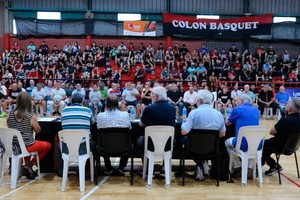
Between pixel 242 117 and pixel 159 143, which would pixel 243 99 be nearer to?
pixel 242 117

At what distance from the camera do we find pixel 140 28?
1941 cm

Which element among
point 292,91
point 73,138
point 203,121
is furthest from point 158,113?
point 292,91

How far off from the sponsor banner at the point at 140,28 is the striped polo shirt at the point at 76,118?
15.0 metres

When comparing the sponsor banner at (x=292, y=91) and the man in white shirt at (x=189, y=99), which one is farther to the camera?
the sponsor banner at (x=292, y=91)

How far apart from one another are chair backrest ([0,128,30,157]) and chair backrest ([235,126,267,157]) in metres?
2.78

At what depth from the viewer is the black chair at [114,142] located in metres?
4.70

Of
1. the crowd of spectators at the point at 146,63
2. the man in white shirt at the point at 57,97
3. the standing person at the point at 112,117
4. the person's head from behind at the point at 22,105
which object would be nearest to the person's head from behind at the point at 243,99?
the standing person at the point at 112,117

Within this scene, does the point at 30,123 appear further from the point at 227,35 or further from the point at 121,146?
the point at 227,35

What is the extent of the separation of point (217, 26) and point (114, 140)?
15.2 metres

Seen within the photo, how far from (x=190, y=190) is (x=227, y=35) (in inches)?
604

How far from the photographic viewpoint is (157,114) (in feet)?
15.8

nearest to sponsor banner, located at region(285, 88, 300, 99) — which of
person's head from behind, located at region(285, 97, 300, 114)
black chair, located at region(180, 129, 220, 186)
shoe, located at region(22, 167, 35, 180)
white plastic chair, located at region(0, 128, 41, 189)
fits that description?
person's head from behind, located at region(285, 97, 300, 114)

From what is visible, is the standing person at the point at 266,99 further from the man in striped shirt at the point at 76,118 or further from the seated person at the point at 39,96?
the man in striped shirt at the point at 76,118

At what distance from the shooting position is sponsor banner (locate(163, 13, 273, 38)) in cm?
1859
